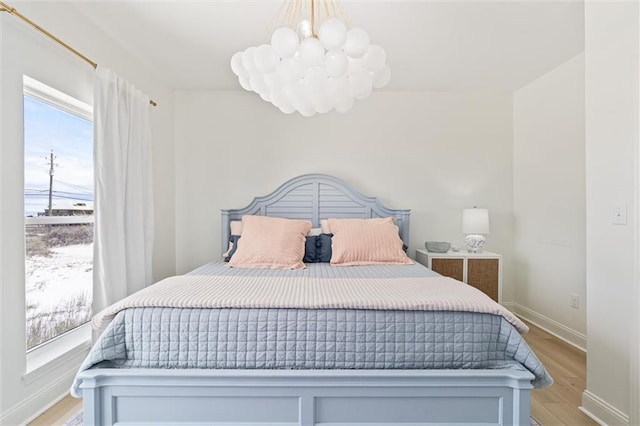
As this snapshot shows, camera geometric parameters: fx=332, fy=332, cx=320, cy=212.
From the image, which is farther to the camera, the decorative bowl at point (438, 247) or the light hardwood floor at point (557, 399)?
the decorative bowl at point (438, 247)

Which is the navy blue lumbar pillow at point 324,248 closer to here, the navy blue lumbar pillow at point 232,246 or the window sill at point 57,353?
the navy blue lumbar pillow at point 232,246

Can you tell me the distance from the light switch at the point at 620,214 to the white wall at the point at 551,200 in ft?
4.08

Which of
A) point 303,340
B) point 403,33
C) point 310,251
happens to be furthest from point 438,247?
point 303,340

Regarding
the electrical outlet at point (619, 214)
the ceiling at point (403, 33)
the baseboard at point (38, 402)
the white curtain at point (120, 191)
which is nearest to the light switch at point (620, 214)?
the electrical outlet at point (619, 214)

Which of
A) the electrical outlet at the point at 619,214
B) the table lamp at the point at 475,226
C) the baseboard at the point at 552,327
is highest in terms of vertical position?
the electrical outlet at the point at 619,214

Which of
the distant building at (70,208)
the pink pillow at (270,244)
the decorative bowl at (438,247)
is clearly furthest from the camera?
the decorative bowl at (438,247)

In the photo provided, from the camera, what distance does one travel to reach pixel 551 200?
315 cm

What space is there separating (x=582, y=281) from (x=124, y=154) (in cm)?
384

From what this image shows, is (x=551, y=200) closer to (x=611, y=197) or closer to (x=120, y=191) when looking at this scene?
(x=611, y=197)

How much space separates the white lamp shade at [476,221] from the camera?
11.0 feet

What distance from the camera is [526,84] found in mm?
3482

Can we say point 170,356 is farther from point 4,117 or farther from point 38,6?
point 38,6

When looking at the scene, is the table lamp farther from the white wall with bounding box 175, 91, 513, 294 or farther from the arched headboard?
the arched headboard

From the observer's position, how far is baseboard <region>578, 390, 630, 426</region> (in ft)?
5.54
